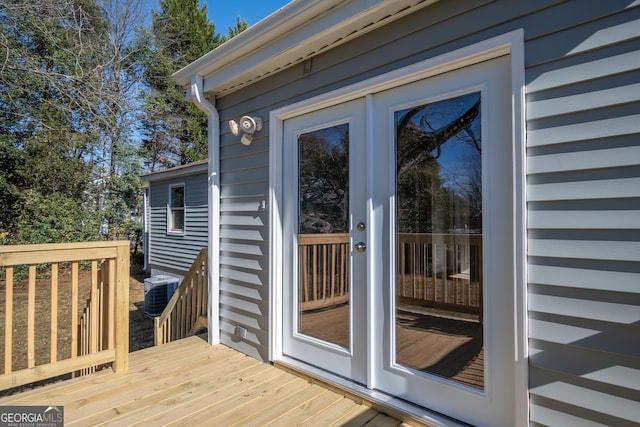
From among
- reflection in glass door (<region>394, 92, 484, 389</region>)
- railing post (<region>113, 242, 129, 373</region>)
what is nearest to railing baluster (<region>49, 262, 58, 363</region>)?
railing post (<region>113, 242, 129, 373</region>)

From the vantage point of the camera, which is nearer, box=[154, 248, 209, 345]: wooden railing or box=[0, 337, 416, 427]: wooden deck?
box=[0, 337, 416, 427]: wooden deck

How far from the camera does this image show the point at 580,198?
1.48 meters

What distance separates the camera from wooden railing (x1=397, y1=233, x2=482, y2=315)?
184cm

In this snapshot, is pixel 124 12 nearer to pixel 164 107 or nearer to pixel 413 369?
pixel 164 107

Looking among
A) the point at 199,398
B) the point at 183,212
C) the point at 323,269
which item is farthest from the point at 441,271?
the point at 183,212

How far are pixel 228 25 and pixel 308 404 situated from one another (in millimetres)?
14773

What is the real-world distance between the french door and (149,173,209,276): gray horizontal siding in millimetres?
5735

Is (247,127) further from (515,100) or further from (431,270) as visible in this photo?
(515,100)

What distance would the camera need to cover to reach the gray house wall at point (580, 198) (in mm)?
1376

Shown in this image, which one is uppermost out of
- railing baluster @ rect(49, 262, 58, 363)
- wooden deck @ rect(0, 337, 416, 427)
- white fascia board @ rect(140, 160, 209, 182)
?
white fascia board @ rect(140, 160, 209, 182)

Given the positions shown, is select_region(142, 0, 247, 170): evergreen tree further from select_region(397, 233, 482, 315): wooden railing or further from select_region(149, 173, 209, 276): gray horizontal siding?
select_region(397, 233, 482, 315): wooden railing

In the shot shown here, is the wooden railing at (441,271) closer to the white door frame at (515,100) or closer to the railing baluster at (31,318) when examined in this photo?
the white door frame at (515,100)

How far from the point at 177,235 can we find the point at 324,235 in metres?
7.39

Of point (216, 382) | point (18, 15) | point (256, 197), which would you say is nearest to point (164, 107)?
point (18, 15)
